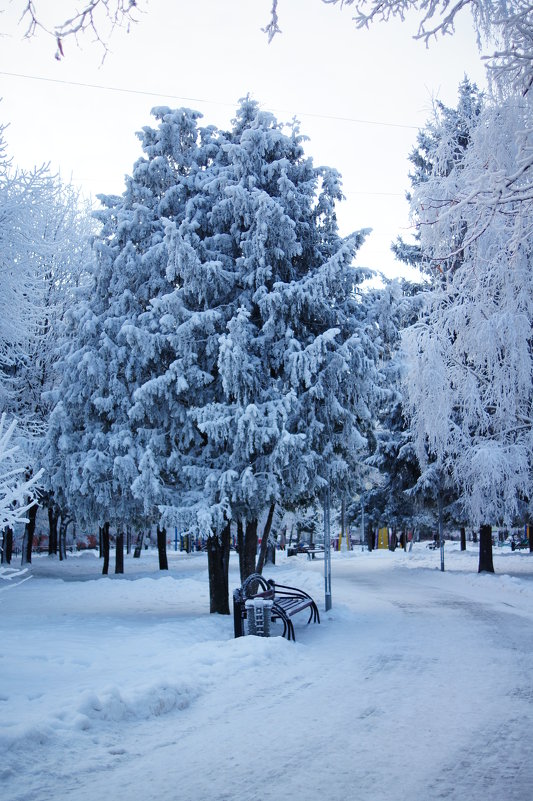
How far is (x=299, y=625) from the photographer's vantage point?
1256 cm

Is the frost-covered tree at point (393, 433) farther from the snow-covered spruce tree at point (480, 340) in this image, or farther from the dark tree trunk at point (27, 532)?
the dark tree trunk at point (27, 532)

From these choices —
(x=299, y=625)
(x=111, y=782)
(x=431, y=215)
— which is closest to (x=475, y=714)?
(x=111, y=782)

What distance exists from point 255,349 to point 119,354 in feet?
8.44

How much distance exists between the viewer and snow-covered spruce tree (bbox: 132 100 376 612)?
12469 millimetres

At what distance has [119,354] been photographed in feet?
44.1

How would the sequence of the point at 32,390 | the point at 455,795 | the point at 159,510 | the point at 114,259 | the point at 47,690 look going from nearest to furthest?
the point at 455,795 → the point at 47,690 → the point at 159,510 → the point at 114,259 → the point at 32,390

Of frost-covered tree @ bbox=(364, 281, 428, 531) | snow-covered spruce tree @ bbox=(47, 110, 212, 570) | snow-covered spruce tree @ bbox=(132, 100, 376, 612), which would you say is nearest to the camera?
snow-covered spruce tree @ bbox=(132, 100, 376, 612)

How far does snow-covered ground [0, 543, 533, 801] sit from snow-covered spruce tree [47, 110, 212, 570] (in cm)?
248

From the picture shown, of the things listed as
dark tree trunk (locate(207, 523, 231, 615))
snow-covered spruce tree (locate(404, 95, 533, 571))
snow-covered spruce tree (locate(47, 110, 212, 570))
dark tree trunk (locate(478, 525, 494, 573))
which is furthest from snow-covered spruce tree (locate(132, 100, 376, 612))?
dark tree trunk (locate(478, 525, 494, 573))

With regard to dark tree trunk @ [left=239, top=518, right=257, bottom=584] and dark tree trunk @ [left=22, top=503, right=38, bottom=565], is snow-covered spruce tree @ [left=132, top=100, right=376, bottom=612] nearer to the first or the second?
dark tree trunk @ [left=239, top=518, right=257, bottom=584]

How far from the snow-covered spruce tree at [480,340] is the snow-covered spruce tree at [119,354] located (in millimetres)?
5222

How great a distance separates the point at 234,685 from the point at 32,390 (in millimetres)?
15615

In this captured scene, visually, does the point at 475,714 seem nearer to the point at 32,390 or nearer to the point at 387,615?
the point at 387,615

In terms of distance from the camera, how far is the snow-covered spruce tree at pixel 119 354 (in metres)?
13.1
